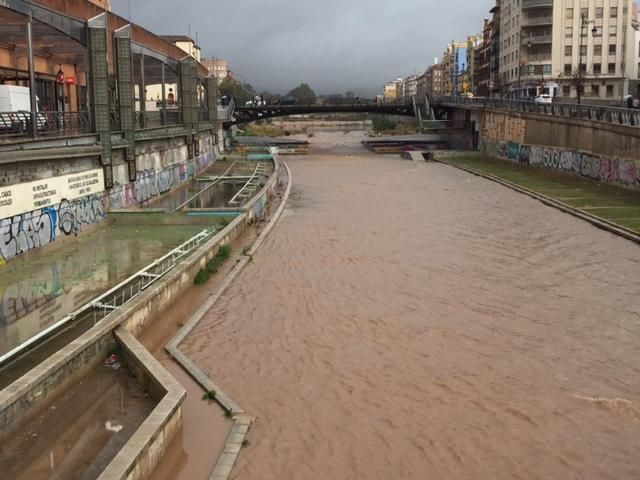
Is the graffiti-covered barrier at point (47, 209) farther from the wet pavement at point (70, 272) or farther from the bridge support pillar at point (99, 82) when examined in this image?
the bridge support pillar at point (99, 82)

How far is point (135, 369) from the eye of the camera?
1142 centimetres

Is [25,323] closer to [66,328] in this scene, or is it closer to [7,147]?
[66,328]

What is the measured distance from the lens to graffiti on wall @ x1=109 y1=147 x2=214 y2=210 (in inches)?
1072

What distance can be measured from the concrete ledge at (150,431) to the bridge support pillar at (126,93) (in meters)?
18.0

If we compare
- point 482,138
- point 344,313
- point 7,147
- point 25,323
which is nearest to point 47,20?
point 7,147

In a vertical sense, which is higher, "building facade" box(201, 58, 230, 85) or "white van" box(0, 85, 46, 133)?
"building facade" box(201, 58, 230, 85)

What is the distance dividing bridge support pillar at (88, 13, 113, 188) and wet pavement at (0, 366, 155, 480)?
50.1 ft

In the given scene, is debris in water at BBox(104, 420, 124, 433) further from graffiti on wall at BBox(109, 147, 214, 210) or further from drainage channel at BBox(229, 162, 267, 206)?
drainage channel at BBox(229, 162, 267, 206)

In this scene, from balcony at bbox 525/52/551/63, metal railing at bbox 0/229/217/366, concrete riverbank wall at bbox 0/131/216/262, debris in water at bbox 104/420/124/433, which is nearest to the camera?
debris in water at bbox 104/420/124/433

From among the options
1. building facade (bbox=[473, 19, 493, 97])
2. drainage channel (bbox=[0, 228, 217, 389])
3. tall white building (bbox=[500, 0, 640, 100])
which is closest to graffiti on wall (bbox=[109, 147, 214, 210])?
drainage channel (bbox=[0, 228, 217, 389])

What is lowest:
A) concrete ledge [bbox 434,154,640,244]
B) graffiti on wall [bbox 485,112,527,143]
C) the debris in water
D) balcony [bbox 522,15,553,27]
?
the debris in water

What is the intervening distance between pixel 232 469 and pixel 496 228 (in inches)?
862

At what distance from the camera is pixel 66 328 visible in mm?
13180

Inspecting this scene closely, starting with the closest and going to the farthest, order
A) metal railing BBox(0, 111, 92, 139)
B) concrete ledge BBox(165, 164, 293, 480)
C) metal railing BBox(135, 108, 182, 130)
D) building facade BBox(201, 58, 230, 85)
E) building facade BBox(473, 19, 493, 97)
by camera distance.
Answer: concrete ledge BBox(165, 164, 293, 480) → metal railing BBox(0, 111, 92, 139) → metal railing BBox(135, 108, 182, 130) → building facade BBox(473, 19, 493, 97) → building facade BBox(201, 58, 230, 85)
